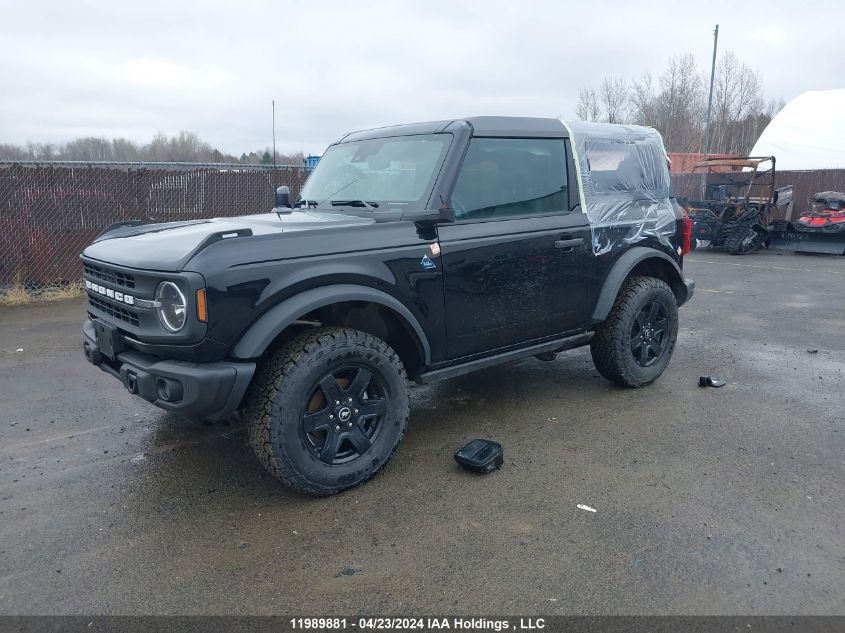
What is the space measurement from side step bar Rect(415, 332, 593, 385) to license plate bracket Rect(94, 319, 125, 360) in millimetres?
1676

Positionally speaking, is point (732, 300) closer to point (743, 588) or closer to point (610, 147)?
point (610, 147)

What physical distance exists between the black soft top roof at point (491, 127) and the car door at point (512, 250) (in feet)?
0.19

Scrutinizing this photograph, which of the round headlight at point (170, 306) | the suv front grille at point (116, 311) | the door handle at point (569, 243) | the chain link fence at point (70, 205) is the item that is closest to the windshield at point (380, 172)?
the door handle at point (569, 243)

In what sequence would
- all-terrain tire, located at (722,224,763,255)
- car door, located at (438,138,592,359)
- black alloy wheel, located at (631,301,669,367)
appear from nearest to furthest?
car door, located at (438,138,592,359) → black alloy wheel, located at (631,301,669,367) → all-terrain tire, located at (722,224,763,255)

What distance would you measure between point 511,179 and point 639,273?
5.17ft

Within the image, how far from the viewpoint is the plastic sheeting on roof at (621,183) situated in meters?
4.65

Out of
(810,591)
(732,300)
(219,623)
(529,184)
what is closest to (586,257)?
(529,184)

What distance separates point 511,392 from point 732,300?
553 cm

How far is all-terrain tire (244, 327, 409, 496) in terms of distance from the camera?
3211mm

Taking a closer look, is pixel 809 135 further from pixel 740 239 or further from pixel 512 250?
pixel 512 250

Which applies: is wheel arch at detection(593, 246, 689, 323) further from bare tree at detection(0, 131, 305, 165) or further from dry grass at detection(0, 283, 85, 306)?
bare tree at detection(0, 131, 305, 165)

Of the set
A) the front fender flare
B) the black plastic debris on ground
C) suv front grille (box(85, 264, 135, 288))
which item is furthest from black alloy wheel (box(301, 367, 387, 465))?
suv front grille (box(85, 264, 135, 288))

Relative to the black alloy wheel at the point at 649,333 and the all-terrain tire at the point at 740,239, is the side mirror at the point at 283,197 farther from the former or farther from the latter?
the all-terrain tire at the point at 740,239

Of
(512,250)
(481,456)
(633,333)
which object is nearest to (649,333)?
(633,333)
